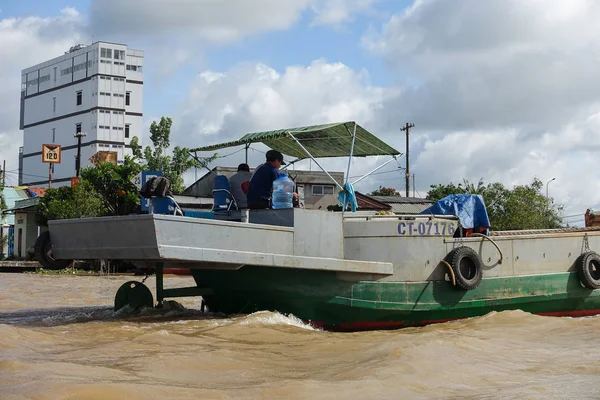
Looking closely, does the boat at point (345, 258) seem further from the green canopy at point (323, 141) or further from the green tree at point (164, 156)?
the green tree at point (164, 156)

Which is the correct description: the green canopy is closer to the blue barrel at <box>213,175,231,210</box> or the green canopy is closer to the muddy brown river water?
the blue barrel at <box>213,175,231,210</box>

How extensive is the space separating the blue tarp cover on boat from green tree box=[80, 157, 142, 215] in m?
21.1

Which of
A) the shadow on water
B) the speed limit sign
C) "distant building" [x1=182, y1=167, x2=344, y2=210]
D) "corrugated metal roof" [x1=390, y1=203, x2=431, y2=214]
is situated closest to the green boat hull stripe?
the shadow on water

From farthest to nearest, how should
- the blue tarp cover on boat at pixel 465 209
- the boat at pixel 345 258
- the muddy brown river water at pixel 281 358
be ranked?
the blue tarp cover on boat at pixel 465 209 < the boat at pixel 345 258 < the muddy brown river water at pixel 281 358

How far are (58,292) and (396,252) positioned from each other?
9.58 metres

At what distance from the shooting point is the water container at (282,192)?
8742mm

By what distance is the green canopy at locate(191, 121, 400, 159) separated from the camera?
381 inches

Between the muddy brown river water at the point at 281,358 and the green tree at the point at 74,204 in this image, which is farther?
the green tree at the point at 74,204

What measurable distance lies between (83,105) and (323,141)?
68.5 metres

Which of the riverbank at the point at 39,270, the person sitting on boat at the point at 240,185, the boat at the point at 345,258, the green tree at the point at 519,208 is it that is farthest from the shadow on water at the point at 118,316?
the green tree at the point at 519,208

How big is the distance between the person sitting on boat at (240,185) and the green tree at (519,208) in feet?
90.0

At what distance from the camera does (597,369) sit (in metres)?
6.28

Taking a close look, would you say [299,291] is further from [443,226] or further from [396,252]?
[443,226]

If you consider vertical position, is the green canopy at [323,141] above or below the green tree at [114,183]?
below
